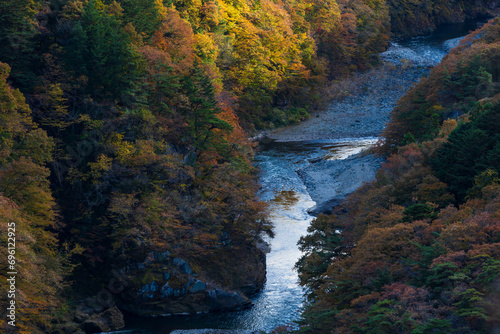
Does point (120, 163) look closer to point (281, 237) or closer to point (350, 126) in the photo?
point (281, 237)

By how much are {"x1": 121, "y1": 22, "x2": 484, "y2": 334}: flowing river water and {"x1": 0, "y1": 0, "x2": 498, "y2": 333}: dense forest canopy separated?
5.73 ft

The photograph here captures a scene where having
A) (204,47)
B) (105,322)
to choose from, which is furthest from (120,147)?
(204,47)

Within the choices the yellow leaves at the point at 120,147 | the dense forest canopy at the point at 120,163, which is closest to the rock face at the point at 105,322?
the dense forest canopy at the point at 120,163

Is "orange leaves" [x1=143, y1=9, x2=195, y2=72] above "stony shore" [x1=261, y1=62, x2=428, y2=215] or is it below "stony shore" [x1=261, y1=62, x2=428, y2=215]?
above

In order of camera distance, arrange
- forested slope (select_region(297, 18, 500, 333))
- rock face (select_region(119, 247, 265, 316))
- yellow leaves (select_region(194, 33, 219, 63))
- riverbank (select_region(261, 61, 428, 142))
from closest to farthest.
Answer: forested slope (select_region(297, 18, 500, 333)), rock face (select_region(119, 247, 265, 316)), yellow leaves (select_region(194, 33, 219, 63)), riverbank (select_region(261, 61, 428, 142))

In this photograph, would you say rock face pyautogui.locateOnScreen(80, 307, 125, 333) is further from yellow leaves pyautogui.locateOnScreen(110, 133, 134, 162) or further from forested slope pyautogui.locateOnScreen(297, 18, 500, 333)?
forested slope pyautogui.locateOnScreen(297, 18, 500, 333)

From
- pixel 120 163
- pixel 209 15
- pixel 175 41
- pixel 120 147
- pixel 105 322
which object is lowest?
pixel 105 322

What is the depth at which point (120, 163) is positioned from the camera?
2844 cm

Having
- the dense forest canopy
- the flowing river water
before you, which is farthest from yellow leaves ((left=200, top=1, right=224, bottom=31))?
the flowing river water

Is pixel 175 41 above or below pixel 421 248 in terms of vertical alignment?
above

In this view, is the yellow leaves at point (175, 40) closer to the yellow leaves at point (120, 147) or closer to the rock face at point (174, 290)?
the yellow leaves at point (120, 147)

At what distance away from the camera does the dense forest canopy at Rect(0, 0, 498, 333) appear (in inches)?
925

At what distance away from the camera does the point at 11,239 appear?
755 inches

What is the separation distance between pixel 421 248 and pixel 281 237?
16292 millimetres
